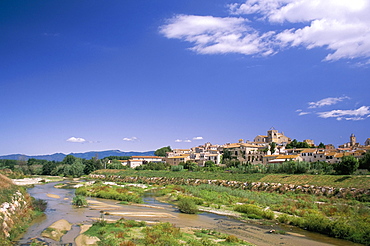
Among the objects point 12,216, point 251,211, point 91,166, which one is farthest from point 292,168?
point 91,166

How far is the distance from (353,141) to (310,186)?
11958 centimetres

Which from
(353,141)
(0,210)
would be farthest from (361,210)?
(353,141)

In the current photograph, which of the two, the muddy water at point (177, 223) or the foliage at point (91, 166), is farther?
the foliage at point (91, 166)

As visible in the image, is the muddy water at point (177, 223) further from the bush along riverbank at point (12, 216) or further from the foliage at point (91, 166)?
the foliage at point (91, 166)

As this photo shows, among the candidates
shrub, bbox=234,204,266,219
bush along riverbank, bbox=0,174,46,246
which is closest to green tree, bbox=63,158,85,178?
bush along riverbank, bbox=0,174,46,246

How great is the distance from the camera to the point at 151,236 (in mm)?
18969

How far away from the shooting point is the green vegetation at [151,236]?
A: 17.9 metres

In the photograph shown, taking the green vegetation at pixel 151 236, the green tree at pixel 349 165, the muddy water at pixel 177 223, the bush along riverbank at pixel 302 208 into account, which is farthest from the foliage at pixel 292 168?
the green vegetation at pixel 151 236

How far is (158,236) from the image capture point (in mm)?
19016

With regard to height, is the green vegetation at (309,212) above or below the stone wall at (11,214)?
below

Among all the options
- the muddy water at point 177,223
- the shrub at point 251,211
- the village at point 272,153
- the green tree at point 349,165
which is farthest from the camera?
the village at point 272,153

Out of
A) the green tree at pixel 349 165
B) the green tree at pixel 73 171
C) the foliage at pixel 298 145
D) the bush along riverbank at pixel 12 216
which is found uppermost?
the foliage at pixel 298 145

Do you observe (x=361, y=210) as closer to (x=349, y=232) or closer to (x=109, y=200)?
(x=349, y=232)

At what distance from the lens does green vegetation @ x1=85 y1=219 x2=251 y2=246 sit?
17859 millimetres
